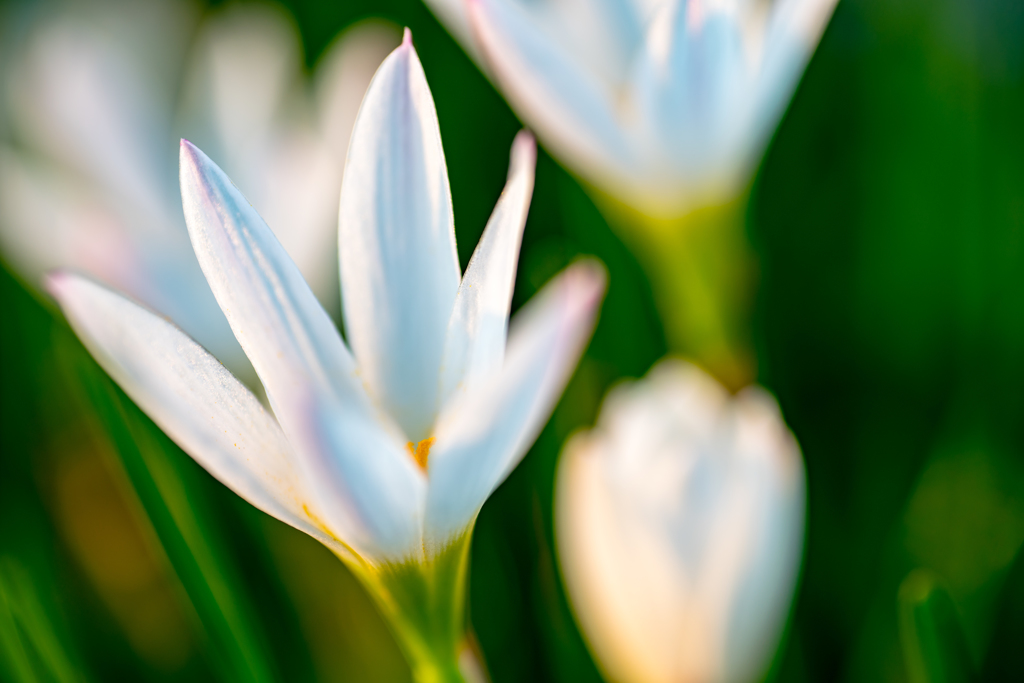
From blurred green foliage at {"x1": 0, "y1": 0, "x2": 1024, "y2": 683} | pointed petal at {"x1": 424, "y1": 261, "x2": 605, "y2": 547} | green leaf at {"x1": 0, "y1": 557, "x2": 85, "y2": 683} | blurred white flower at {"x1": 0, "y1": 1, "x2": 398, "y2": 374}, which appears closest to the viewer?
pointed petal at {"x1": 424, "y1": 261, "x2": 605, "y2": 547}

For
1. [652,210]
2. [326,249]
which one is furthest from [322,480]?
[326,249]

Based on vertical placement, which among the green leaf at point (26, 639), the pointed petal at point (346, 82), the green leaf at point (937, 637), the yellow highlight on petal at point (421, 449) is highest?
the pointed petal at point (346, 82)

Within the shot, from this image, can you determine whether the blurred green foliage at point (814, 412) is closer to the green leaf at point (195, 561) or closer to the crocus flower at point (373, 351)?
the green leaf at point (195, 561)

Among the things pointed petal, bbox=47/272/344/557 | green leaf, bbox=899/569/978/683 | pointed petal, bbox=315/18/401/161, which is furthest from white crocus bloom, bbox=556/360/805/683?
pointed petal, bbox=315/18/401/161

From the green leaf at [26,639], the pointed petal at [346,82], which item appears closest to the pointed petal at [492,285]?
the green leaf at [26,639]

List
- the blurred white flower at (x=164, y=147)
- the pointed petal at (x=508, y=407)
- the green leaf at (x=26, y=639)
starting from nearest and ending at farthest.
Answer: the pointed petal at (x=508, y=407) < the green leaf at (x=26, y=639) < the blurred white flower at (x=164, y=147)

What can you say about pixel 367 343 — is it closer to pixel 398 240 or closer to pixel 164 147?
pixel 398 240

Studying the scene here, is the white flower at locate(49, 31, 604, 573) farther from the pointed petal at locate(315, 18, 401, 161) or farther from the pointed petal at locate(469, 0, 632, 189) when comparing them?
the pointed petal at locate(315, 18, 401, 161)
